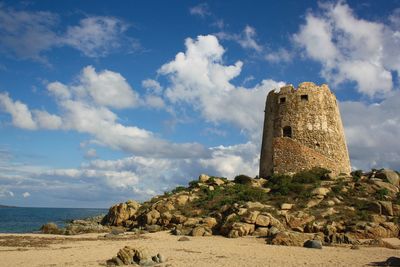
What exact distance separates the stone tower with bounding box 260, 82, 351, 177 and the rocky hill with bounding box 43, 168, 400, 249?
1737 mm

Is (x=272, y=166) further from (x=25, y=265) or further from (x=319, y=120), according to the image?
(x=25, y=265)

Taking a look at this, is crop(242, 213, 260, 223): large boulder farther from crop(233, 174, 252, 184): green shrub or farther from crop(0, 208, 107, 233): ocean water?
crop(0, 208, 107, 233): ocean water

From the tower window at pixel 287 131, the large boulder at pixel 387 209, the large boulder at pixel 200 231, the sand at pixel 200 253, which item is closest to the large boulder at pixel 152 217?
the large boulder at pixel 200 231

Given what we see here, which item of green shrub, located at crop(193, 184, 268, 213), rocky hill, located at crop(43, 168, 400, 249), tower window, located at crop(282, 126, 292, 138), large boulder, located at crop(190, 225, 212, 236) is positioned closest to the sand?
large boulder, located at crop(190, 225, 212, 236)

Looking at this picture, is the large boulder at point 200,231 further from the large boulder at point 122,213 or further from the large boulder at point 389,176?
the large boulder at point 389,176

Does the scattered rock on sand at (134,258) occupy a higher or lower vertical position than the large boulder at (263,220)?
lower

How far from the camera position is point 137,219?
27516 mm

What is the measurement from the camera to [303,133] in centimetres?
3125

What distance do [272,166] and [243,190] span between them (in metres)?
4.77

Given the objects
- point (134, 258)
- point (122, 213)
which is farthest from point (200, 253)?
point (122, 213)

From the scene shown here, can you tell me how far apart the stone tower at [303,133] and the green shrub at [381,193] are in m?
6.02

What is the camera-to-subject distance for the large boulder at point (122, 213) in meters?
28.6

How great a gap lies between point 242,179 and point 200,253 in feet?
53.3

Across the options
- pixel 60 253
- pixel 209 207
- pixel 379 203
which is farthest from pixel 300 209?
pixel 60 253
